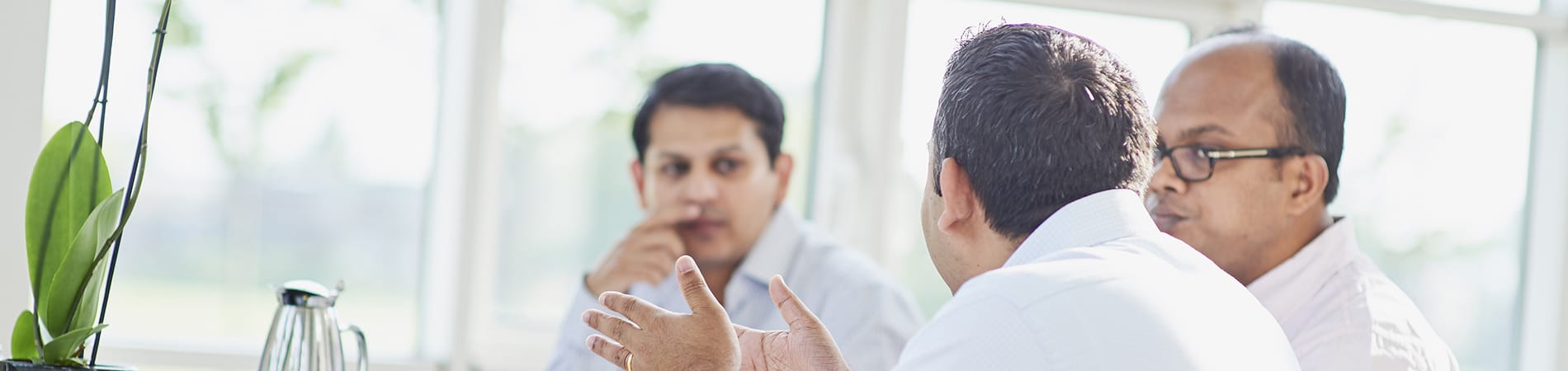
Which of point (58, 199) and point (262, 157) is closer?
point (58, 199)

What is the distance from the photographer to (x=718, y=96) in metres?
2.55

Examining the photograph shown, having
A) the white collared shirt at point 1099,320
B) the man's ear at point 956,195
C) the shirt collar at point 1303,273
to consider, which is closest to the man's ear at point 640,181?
the shirt collar at point 1303,273

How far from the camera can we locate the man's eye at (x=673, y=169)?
2.58 meters

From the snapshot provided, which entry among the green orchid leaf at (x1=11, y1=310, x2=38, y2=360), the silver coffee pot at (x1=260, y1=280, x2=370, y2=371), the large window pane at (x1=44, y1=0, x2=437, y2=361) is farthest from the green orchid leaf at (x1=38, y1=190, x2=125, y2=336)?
the large window pane at (x1=44, y1=0, x2=437, y2=361)

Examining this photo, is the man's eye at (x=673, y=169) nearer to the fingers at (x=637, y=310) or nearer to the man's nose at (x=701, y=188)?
the man's nose at (x=701, y=188)

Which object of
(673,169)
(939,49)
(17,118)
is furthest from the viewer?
(939,49)

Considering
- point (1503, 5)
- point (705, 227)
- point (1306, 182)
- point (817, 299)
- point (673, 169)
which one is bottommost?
point (817, 299)

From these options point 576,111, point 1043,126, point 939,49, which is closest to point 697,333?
point 1043,126

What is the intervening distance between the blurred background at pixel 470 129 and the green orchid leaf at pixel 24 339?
1183mm

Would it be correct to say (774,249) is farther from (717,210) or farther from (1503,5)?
(1503,5)

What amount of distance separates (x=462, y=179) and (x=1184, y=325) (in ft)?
7.06

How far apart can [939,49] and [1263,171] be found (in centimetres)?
148

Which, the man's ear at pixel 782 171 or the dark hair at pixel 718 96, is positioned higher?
the dark hair at pixel 718 96

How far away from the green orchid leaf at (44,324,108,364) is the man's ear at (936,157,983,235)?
875 millimetres
